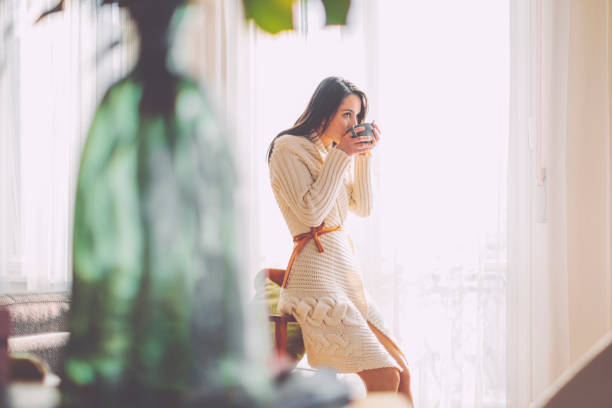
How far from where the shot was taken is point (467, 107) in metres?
2.39

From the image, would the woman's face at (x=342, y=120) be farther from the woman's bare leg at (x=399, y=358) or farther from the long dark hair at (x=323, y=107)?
the woman's bare leg at (x=399, y=358)

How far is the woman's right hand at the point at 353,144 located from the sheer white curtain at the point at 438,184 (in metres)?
0.90

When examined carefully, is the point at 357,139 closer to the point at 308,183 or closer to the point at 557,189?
the point at 308,183

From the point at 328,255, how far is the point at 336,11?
4.30 feet

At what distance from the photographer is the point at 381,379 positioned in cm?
145

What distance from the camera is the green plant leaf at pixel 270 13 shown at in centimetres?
25

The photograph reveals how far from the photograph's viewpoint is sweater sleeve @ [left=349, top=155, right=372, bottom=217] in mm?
1735

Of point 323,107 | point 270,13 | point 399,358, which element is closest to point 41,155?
point 323,107

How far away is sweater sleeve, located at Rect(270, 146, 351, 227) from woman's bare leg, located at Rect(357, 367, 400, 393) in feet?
1.47

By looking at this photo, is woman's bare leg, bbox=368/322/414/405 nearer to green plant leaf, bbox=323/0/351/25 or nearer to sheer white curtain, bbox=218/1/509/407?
sheer white curtain, bbox=218/1/509/407

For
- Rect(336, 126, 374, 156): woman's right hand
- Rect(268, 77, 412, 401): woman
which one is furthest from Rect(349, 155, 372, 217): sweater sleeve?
Rect(336, 126, 374, 156): woman's right hand

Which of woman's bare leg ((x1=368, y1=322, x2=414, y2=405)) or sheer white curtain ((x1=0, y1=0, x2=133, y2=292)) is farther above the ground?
sheer white curtain ((x1=0, y1=0, x2=133, y2=292))

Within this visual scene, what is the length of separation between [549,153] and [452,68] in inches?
23.0

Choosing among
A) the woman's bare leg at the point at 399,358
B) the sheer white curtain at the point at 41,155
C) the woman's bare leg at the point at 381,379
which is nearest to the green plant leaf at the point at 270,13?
the woman's bare leg at the point at 381,379
